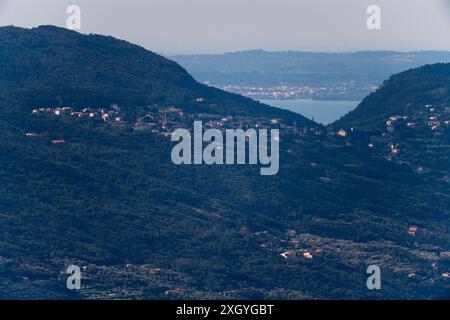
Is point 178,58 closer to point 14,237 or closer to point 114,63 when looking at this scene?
point 114,63

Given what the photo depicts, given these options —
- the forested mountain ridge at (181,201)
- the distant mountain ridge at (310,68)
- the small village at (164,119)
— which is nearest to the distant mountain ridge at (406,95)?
the forested mountain ridge at (181,201)

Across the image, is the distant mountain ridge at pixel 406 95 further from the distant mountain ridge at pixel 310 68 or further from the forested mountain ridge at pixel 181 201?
the distant mountain ridge at pixel 310 68

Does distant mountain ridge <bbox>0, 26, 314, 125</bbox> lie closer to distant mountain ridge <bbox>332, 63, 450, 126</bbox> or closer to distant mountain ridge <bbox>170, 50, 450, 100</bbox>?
distant mountain ridge <bbox>332, 63, 450, 126</bbox>

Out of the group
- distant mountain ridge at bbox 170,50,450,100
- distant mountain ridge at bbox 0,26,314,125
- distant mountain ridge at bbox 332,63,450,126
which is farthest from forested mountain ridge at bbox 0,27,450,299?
distant mountain ridge at bbox 170,50,450,100

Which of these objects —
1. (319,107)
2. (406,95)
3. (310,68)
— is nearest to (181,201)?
(406,95)

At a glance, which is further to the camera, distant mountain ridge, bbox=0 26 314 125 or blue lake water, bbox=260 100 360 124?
blue lake water, bbox=260 100 360 124

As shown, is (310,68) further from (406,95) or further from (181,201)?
(181,201)
